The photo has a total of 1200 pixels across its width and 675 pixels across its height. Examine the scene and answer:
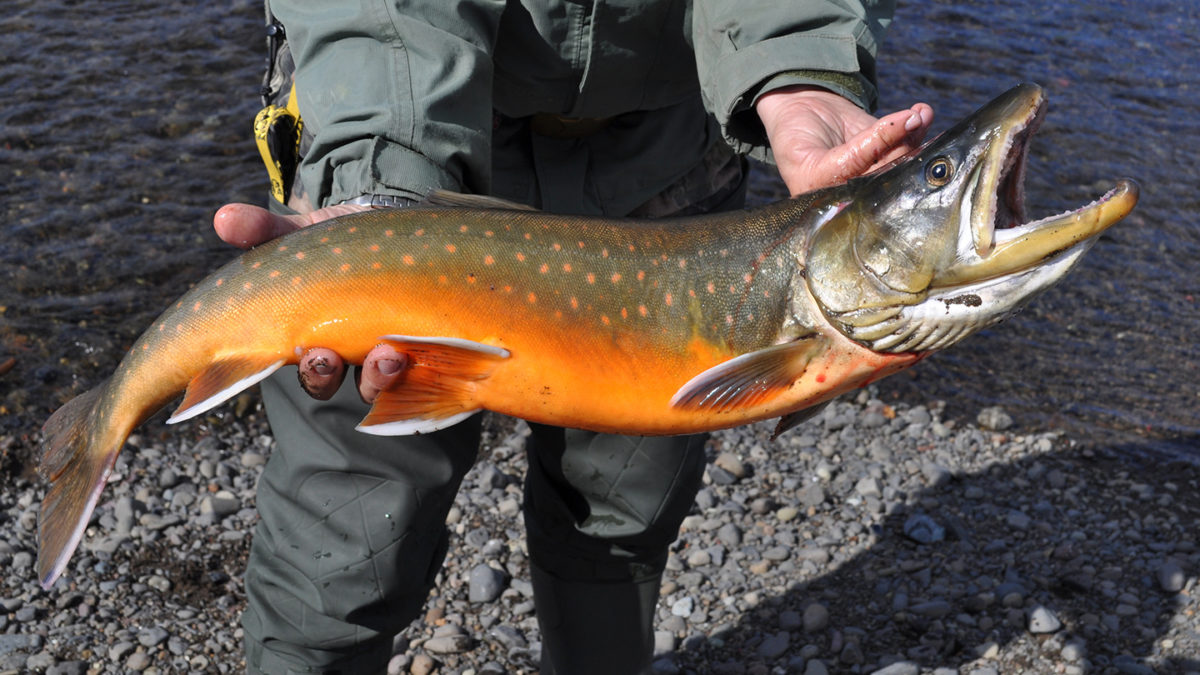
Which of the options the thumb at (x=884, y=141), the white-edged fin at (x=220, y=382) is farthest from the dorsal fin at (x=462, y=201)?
the thumb at (x=884, y=141)

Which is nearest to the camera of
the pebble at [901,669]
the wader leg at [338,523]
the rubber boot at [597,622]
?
the wader leg at [338,523]

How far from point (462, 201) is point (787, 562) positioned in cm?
282

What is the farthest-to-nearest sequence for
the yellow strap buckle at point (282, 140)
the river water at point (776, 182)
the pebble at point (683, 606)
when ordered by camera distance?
the river water at point (776, 182) → the pebble at point (683, 606) → the yellow strap buckle at point (282, 140)

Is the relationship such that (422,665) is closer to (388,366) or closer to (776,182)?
(388,366)

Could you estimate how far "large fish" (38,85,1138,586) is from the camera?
254 cm

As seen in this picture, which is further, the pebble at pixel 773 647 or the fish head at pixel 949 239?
the pebble at pixel 773 647

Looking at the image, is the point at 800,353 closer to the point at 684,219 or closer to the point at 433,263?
the point at 684,219

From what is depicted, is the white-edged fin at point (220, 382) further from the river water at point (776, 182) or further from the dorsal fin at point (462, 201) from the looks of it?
the river water at point (776, 182)

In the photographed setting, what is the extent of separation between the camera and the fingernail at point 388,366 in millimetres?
2564

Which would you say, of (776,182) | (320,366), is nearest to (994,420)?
(776,182)

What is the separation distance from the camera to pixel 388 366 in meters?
2.57

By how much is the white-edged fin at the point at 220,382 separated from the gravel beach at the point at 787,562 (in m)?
1.93

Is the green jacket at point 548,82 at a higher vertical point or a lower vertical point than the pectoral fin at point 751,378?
higher

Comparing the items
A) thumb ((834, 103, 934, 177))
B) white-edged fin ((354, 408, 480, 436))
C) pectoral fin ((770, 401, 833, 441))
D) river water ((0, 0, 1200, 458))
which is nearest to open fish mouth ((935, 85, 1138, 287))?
thumb ((834, 103, 934, 177))
